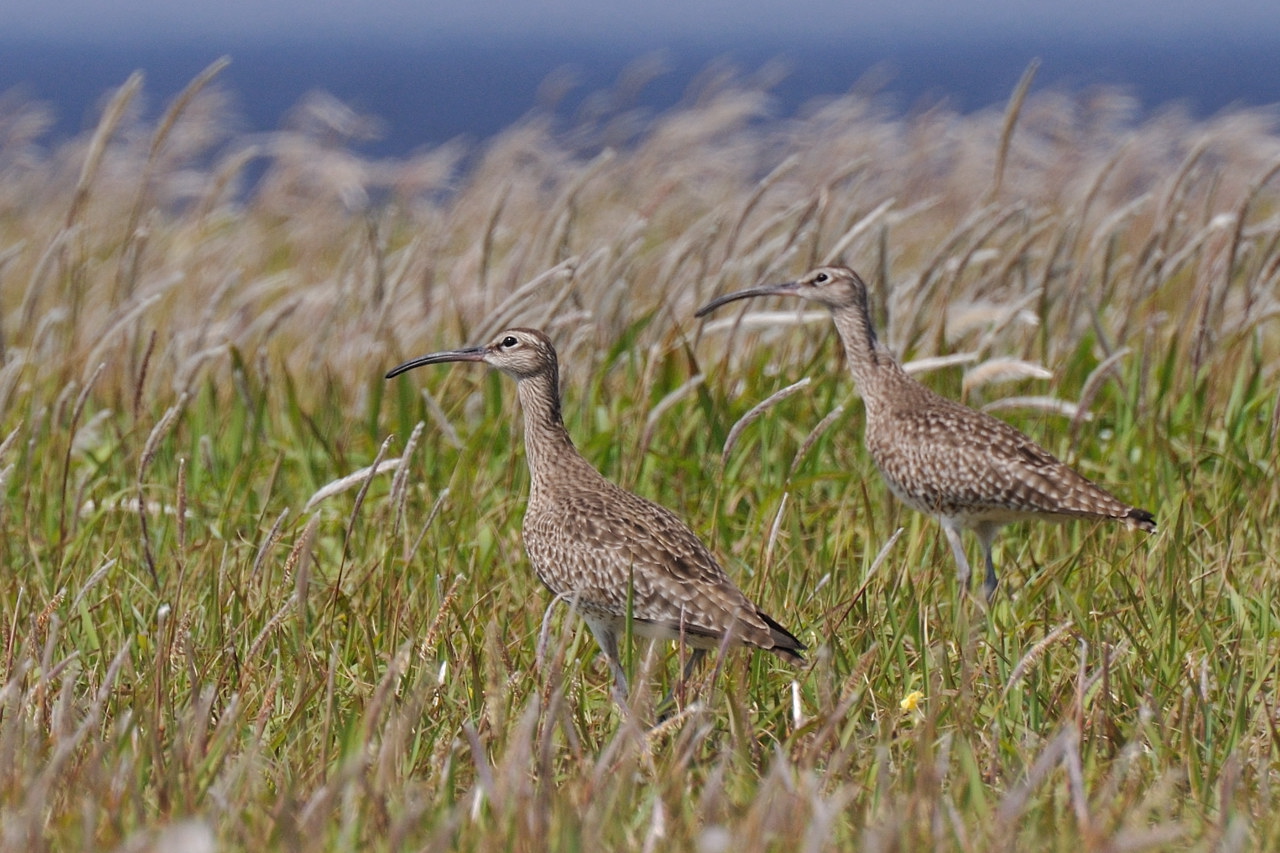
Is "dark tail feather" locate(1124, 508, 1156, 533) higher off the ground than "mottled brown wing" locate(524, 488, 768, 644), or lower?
lower

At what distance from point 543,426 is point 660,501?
1.07 m

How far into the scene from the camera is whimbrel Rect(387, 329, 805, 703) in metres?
4.35

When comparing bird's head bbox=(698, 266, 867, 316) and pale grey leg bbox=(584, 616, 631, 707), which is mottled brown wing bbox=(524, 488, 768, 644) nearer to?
pale grey leg bbox=(584, 616, 631, 707)

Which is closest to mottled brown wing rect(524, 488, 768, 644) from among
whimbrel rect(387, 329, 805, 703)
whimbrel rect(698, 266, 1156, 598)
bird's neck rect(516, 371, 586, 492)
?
whimbrel rect(387, 329, 805, 703)

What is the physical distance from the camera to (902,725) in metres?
4.24

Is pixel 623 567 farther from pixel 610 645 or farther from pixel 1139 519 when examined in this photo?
pixel 1139 519

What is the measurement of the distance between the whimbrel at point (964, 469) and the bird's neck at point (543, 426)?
102 cm

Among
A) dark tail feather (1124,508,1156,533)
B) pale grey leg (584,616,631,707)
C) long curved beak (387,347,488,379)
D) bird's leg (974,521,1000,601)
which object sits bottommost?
bird's leg (974,521,1000,601)

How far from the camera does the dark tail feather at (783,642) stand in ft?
13.6

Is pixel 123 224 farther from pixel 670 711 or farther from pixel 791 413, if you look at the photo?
pixel 670 711

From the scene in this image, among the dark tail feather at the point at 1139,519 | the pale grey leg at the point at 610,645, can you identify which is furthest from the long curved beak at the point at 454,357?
the dark tail feather at the point at 1139,519

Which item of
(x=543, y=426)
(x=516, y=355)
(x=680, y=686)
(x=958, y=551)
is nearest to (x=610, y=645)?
Result: (x=680, y=686)

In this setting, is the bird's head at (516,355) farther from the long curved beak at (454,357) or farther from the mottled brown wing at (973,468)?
the mottled brown wing at (973,468)

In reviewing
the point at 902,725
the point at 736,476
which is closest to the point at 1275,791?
the point at 902,725
